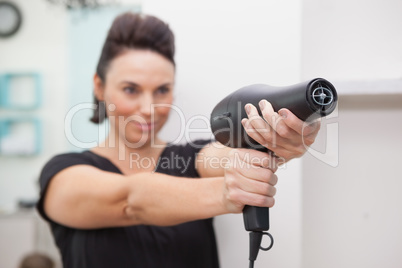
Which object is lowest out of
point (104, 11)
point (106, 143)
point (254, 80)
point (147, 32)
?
point (106, 143)

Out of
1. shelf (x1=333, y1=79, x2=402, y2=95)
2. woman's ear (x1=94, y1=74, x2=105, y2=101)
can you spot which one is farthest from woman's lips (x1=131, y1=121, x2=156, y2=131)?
shelf (x1=333, y1=79, x2=402, y2=95)

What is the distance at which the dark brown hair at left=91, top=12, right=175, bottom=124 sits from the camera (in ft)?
2.23

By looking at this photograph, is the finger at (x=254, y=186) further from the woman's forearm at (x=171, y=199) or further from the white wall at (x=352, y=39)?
the white wall at (x=352, y=39)

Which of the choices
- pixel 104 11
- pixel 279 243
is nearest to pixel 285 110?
pixel 279 243

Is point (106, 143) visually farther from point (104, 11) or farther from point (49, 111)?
point (49, 111)

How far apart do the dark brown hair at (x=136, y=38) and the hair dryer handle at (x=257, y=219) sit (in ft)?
1.11

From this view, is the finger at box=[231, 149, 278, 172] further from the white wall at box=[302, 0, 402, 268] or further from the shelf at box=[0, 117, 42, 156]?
the shelf at box=[0, 117, 42, 156]

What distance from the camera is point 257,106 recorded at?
1.31ft

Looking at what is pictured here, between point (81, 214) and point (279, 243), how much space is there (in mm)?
320

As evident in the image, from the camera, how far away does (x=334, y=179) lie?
610 millimetres

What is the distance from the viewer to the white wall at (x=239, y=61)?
1.83ft

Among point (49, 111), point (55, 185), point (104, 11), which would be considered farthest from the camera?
point (49, 111)

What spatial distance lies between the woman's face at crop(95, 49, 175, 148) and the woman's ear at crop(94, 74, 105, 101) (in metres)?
0.02

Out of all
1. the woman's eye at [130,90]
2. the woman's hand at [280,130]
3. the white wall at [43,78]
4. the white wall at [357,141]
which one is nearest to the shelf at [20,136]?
the white wall at [43,78]
